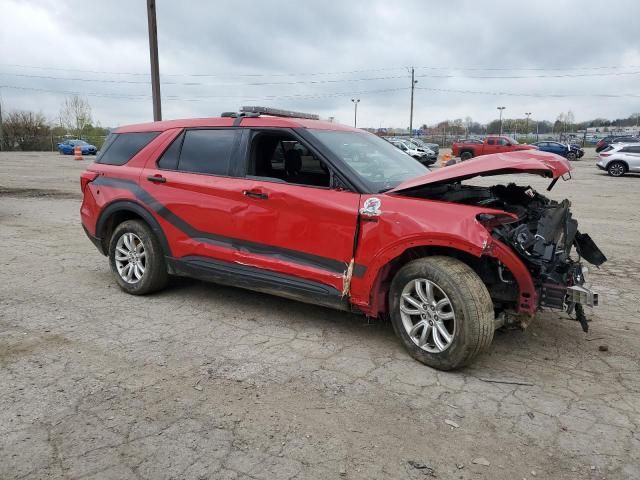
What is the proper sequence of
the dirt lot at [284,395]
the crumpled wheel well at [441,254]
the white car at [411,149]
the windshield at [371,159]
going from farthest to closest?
the white car at [411,149]
the windshield at [371,159]
the crumpled wheel well at [441,254]
the dirt lot at [284,395]

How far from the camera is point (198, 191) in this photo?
4656mm

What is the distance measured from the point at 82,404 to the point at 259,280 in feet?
5.47

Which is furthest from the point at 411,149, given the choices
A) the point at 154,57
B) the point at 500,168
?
the point at 500,168

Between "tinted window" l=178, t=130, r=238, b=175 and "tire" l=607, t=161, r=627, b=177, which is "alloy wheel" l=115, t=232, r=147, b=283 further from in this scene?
"tire" l=607, t=161, r=627, b=177

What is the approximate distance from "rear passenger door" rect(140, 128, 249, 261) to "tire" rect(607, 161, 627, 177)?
23.2 meters

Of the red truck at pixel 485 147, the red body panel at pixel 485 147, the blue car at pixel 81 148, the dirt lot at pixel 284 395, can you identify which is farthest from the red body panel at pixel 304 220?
the blue car at pixel 81 148

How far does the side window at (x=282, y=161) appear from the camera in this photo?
436 cm

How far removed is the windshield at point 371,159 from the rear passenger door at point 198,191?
864 millimetres

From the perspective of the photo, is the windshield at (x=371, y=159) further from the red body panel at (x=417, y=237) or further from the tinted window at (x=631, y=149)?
the tinted window at (x=631, y=149)

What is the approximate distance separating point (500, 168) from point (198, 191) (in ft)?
8.45

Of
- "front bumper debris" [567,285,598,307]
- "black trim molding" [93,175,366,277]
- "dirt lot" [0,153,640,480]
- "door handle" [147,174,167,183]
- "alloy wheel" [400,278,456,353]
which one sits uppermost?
"door handle" [147,174,167,183]

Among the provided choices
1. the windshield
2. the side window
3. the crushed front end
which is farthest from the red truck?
the crushed front end

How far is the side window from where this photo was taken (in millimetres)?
4361

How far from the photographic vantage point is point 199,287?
5.56m
